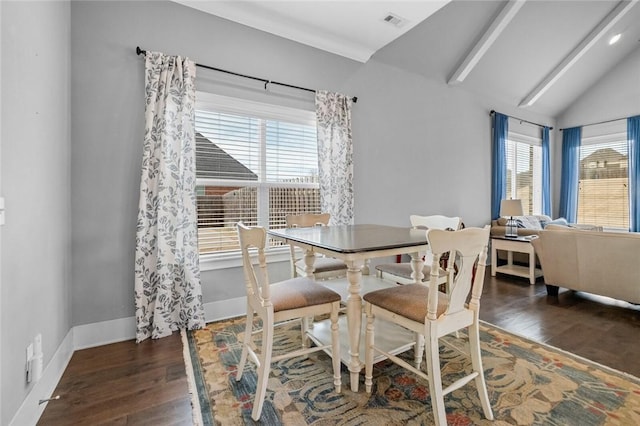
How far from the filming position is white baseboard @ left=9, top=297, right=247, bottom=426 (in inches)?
55.4

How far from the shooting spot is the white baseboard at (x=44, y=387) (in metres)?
1.34

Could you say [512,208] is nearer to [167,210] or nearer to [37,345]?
[167,210]

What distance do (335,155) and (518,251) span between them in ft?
9.52

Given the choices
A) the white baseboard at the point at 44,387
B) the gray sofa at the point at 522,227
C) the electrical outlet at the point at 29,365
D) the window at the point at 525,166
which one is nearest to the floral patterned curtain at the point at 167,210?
the white baseboard at the point at 44,387

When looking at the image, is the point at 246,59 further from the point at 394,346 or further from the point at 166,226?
the point at 394,346

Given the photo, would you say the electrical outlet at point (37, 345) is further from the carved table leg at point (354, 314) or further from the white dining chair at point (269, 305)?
the carved table leg at point (354, 314)

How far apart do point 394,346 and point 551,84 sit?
5462 millimetres

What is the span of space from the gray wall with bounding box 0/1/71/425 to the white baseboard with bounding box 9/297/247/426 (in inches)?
2.1

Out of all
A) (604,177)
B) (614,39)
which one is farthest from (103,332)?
(604,177)

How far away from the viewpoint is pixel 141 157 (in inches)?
93.6

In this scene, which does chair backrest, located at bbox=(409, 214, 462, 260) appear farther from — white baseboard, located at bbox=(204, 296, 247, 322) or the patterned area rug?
white baseboard, located at bbox=(204, 296, 247, 322)

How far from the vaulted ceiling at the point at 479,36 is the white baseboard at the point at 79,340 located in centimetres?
266

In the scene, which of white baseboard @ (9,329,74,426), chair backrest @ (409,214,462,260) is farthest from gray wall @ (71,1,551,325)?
chair backrest @ (409,214,462,260)

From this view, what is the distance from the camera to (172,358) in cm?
203
